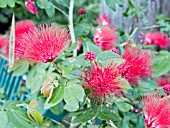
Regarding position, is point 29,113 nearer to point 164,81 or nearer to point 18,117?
point 18,117

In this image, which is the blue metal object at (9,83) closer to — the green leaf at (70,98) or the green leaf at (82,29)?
the green leaf at (82,29)

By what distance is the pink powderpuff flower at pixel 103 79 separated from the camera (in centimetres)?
93

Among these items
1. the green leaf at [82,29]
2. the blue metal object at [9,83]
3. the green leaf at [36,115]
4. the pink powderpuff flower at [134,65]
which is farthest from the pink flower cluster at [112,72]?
the blue metal object at [9,83]

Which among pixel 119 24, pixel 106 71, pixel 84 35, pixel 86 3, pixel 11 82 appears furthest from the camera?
pixel 86 3

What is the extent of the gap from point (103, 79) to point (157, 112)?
17cm

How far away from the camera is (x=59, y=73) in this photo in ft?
3.46

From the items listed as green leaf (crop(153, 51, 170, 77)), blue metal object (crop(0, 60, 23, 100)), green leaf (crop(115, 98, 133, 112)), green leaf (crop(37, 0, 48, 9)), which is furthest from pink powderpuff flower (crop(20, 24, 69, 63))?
blue metal object (crop(0, 60, 23, 100))

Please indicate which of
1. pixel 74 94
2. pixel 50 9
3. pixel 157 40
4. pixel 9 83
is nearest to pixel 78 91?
pixel 74 94

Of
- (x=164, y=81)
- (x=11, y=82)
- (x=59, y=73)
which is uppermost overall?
(x=59, y=73)

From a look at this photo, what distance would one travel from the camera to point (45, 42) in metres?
0.98

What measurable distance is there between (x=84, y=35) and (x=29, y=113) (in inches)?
21.6

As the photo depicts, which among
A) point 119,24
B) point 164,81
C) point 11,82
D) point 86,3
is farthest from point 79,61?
point 86,3

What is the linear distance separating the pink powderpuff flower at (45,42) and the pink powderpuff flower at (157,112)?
0.27 m

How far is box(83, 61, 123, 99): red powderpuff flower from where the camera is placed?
925 millimetres
